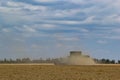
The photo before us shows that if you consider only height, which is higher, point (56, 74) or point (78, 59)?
point (78, 59)

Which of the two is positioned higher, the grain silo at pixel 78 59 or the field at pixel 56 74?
the grain silo at pixel 78 59

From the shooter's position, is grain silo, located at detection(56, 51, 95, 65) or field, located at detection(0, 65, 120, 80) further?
grain silo, located at detection(56, 51, 95, 65)

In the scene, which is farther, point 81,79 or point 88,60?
point 88,60

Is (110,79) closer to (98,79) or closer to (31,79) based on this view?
(98,79)


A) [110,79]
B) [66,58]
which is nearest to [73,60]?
[66,58]

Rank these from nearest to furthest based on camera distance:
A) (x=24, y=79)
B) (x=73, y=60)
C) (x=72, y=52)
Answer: (x=24, y=79) → (x=73, y=60) → (x=72, y=52)

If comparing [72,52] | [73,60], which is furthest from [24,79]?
[72,52]

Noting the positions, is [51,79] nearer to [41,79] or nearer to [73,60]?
[41,79]

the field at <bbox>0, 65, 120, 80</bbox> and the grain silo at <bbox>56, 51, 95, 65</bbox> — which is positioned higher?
the grain silo at <bbox>56, 51, 95, 65</bbox>

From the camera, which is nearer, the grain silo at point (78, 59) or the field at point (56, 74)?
the field at point (56, 74)

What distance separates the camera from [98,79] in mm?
47531

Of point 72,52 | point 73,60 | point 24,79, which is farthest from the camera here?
point 72,52

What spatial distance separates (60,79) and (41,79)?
8.19 ft

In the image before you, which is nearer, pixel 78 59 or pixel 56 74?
pixel 56 74
